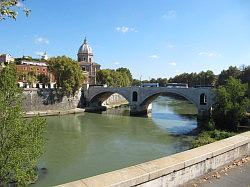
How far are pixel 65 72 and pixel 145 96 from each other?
9.40 m

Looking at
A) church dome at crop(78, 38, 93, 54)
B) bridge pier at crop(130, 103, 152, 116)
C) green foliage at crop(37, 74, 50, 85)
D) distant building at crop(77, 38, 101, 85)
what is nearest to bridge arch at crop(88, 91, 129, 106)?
bridge pier at crop(130, 103, 152, 116)

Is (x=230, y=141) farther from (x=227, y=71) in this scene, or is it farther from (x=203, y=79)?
(x=203, y=79)

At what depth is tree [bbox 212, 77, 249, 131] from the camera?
25984mm

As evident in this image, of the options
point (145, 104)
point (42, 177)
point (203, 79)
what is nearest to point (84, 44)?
point (203, 79)

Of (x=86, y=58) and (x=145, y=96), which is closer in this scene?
(x=145, y=96)

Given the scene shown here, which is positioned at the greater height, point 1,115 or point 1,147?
point 1,115

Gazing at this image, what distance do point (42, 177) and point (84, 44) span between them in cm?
7080

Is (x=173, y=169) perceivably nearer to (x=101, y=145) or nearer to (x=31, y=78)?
(x=101, y=145)

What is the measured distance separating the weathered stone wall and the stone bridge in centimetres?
393

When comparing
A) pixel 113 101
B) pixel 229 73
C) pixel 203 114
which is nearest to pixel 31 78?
pixel 113 101

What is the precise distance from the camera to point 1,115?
12.8 metres

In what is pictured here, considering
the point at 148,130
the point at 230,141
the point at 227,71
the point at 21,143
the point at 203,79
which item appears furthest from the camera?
the point at 203,79

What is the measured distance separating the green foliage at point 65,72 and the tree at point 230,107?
1967 cm

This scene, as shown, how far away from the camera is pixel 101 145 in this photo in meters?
21.2
